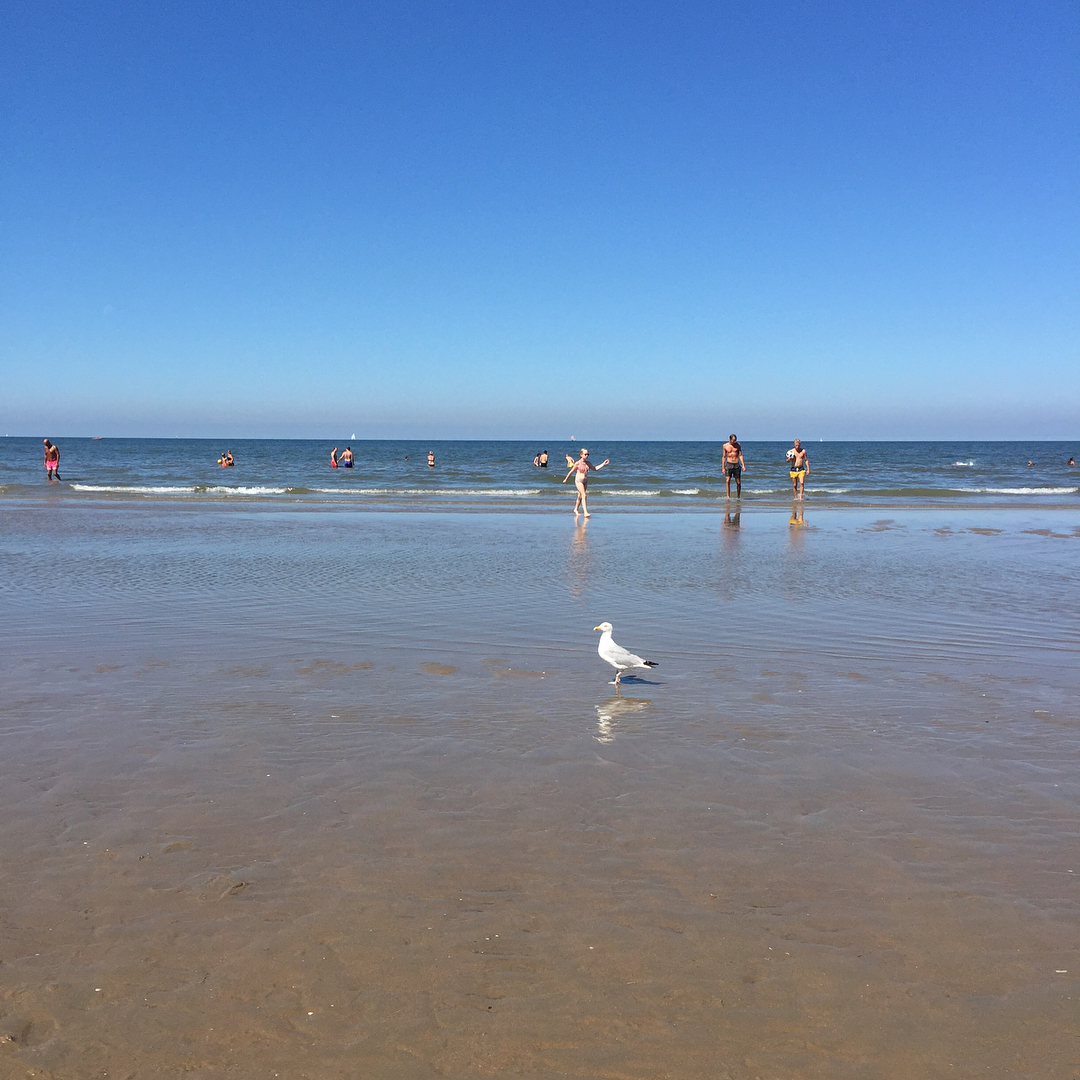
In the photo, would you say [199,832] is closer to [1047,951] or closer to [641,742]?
[641,742]

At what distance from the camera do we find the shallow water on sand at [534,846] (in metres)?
3.51

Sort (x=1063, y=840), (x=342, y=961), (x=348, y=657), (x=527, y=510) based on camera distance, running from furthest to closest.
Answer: (x=527, y=510) < (x=348, y=657) < (x=1063, y=840) < (x=342, y=961)

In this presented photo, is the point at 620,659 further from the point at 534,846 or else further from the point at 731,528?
the point at 731,528

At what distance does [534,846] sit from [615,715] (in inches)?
95.5

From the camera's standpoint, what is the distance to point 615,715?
23.9ft

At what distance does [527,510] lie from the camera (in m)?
30.5

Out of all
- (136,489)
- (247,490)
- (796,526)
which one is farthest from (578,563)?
(136,489)

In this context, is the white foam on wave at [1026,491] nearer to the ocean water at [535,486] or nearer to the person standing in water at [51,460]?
the ocean water at [535,486]

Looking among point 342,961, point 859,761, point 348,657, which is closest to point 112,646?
point 348,657

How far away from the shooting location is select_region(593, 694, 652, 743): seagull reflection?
685 centimetres

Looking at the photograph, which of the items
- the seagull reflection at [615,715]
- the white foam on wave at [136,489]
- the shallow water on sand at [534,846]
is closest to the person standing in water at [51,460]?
the white foam on wave at [136,489]

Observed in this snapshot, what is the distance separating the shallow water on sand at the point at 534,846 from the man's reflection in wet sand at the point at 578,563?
7.64ft

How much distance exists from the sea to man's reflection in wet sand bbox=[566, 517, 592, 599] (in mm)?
1336

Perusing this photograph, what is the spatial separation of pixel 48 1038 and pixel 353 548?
48.8ft
